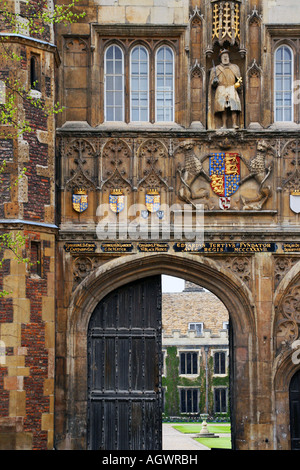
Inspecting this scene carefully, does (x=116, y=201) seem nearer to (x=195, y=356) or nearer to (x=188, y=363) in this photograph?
(x=188, y=363)

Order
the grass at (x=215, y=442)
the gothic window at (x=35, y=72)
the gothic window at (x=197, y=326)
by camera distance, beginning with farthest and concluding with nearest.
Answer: the gothic window at (x=197, y=326), the grass at (x=215, y=442), the gothic window at (x=35, y=72)

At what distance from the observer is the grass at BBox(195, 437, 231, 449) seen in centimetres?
3253

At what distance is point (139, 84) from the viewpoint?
2047 cm

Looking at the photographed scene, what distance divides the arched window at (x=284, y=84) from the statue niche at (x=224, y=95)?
33.0 inches

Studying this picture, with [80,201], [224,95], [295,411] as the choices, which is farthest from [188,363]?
[224,95]

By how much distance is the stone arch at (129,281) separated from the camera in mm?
19438

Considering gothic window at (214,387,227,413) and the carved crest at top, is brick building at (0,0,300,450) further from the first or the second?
gothic window at (214,387,227,413)

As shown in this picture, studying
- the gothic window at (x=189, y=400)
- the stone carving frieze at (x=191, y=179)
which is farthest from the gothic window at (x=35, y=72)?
the gothic window at (x=189, y=400)

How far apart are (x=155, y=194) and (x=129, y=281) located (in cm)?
182

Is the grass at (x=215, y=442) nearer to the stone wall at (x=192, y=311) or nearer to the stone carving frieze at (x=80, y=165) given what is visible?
the stone carving frieze at (x=80, y=165)

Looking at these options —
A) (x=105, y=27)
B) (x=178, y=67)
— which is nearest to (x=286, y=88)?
(x=178, y=67)

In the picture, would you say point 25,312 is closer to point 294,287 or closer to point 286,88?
point 294,287

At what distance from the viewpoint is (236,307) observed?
65.2ft
